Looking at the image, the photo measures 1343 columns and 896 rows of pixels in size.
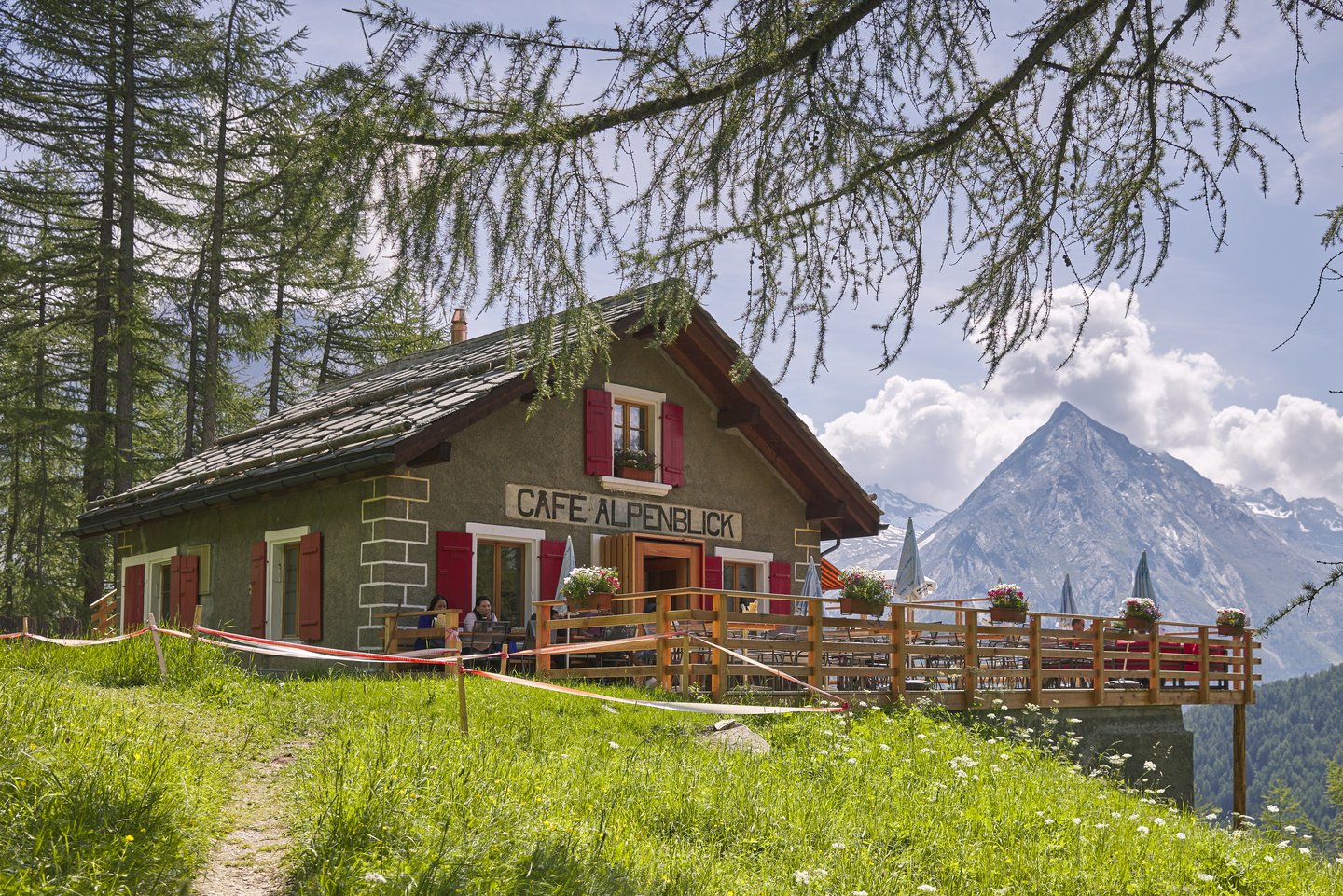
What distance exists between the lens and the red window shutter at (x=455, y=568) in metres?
16.5

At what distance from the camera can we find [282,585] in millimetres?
18109

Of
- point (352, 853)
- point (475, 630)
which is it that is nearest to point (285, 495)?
point (475, 630)

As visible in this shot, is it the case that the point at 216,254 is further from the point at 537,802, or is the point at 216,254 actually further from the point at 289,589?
the point at 537,802

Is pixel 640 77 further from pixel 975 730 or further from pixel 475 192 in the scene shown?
pixel 975 730

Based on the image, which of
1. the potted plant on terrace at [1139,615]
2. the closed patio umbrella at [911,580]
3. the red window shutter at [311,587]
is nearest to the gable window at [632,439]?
the red window shutter at [311,587]

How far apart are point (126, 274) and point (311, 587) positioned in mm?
12052

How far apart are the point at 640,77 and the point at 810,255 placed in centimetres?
123

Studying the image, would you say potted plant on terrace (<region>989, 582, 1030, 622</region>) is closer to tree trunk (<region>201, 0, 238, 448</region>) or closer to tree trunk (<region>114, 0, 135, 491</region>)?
tree trunk (<region>201, 0, 238, 448</region>)

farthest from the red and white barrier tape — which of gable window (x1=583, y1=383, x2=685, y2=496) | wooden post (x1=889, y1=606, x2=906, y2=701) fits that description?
gable window (x1=583, y1=383, x2=685, y2=496)

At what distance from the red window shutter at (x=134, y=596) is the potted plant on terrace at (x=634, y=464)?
8.18 metres

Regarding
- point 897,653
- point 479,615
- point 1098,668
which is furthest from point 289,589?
point 1098,668

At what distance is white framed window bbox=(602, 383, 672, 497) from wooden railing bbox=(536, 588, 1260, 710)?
180cm

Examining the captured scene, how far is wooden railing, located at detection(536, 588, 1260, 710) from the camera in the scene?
42.8 feet

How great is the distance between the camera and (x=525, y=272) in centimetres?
566
